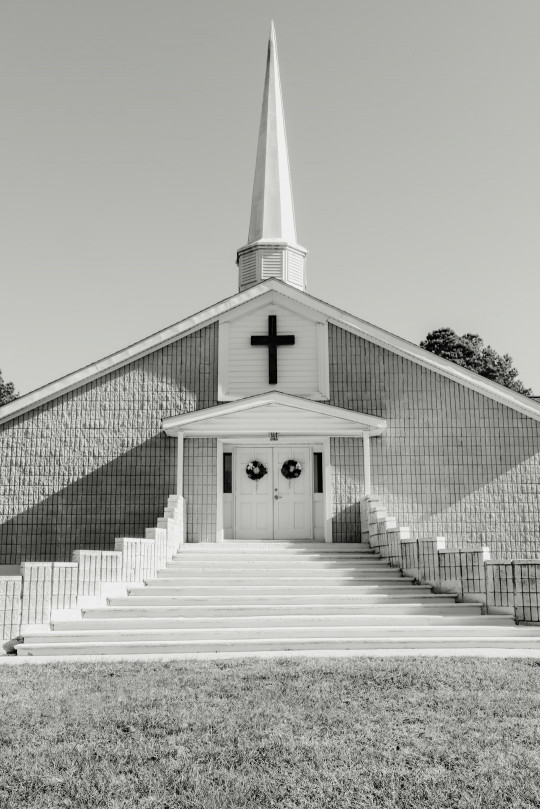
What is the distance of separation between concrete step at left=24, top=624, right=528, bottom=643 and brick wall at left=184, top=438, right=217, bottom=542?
543 cm

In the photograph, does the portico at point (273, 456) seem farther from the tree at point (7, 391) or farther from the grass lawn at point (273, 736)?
the tree at point (7, 391)

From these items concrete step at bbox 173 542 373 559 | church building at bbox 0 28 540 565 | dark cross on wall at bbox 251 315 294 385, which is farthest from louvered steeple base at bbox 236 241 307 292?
concrete step at bbox 173 542 373 559

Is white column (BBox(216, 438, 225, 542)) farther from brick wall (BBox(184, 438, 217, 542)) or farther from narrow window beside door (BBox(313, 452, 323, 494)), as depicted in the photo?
narrow window beside door (BBox(313, 452, 323, 494))

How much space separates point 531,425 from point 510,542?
A: 242 cm

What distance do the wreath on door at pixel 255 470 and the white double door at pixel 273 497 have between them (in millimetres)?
52

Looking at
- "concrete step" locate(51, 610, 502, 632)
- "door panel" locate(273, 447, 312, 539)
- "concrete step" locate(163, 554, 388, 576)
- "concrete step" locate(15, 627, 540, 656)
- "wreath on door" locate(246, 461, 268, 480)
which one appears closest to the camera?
"concrete step" locate(15, 627, 540, 656)

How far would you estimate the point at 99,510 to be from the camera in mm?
15219

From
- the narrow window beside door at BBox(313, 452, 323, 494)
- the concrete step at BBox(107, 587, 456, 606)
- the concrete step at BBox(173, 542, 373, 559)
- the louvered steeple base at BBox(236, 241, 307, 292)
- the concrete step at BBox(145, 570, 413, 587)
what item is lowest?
the concrete step at BBox(107, 587, 456, 606)

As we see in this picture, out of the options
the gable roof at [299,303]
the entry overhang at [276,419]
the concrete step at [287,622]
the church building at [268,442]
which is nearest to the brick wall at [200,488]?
the church building at [268,442]

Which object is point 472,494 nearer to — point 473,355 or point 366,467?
point 366,467

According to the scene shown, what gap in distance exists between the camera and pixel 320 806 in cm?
442

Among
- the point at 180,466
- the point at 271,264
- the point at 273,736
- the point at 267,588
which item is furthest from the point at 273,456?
the point at 273,736

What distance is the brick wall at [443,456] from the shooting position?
1523 cm

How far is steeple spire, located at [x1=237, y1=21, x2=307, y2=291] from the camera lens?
19.3 meters
